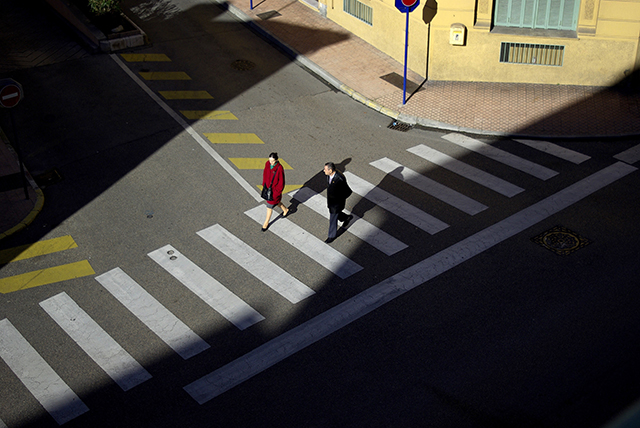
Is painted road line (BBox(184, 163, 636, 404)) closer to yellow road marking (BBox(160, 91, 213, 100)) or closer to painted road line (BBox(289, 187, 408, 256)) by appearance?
painted road line (BBox(289, 187, 408, 256))

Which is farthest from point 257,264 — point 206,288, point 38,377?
point 38,377

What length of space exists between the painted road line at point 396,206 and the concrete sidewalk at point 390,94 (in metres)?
3.74

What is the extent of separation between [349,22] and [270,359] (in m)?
15.7

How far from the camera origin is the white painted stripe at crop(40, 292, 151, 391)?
998cm

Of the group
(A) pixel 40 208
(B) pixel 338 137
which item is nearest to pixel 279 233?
(B) pixel 338 137

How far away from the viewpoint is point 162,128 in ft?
56.9

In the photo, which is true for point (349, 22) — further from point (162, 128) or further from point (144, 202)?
point (144, 202)

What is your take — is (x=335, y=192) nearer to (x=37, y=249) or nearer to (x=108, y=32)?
(x=37, y=249)

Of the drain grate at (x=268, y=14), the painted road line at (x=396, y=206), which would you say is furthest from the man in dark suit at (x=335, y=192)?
the drain grate at (x=268, y=14)

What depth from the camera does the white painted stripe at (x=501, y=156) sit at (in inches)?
585

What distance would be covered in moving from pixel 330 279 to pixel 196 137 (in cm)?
692

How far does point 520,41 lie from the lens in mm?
18453

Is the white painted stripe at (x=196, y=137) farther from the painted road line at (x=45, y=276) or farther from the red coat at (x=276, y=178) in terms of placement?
the painted road line at (x=45, y=276)

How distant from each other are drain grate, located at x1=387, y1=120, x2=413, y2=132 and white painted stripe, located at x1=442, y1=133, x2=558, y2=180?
3.65 feet
